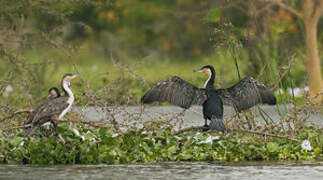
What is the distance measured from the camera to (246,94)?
9906mm

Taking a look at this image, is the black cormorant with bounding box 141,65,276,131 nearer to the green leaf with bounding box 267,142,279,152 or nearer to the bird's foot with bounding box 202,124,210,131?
the bird's foot with bounding box 202,124,210,131

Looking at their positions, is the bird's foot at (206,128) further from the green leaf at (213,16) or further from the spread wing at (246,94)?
the green leaf at (213,16)

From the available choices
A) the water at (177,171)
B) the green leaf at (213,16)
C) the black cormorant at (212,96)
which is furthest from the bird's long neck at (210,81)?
the green leaf at (213,16)

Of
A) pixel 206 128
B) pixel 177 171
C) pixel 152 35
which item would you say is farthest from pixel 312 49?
pixel 152 35

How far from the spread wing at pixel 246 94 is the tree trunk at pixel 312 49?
202 inches

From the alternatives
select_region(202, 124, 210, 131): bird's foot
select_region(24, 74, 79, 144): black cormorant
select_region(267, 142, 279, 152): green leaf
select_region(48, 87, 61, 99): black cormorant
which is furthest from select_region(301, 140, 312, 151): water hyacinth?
select_region(48, 87, 61, 99): black cormorant

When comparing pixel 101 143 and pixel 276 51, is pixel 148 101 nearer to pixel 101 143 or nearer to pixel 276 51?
pixel 101 143

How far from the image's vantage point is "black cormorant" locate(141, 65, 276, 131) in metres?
9.83

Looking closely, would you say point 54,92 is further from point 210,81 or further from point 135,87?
point 135,87

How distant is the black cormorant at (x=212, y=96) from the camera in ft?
32.2

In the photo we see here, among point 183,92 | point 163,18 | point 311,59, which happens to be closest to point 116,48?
point 163,18

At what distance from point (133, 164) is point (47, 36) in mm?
4888

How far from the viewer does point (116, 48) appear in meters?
25.1

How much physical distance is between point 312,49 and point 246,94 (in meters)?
5.53
